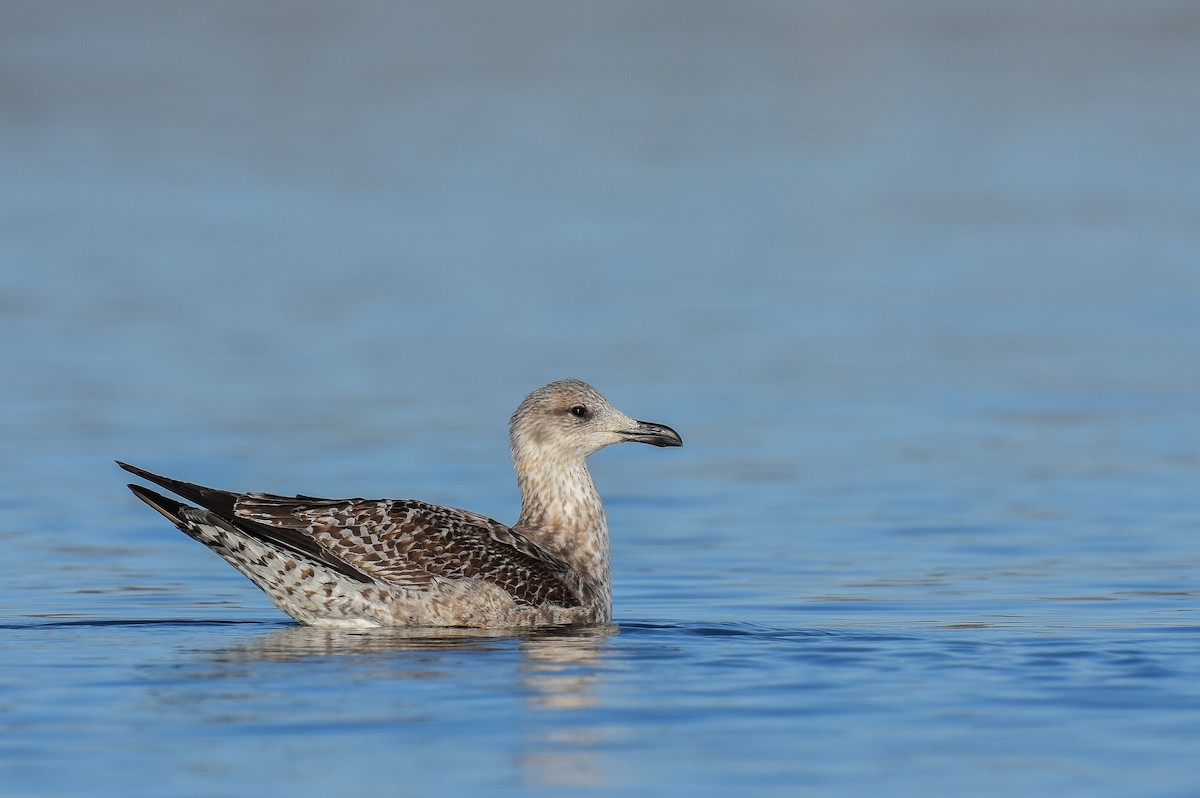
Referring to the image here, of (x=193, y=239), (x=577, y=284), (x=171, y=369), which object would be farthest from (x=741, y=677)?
(x=193, y=239)

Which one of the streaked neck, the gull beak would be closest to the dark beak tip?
the gull beak

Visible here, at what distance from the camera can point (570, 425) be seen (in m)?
14.6

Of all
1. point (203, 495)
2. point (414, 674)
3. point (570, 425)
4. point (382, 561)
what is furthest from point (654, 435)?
point (414, 674)

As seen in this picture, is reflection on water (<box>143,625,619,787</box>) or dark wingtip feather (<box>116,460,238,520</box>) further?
dark wingtip feather (<box>116,460,238,520</box>)

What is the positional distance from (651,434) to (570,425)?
50cm

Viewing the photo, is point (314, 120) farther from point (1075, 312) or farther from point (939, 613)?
point (939, 613)

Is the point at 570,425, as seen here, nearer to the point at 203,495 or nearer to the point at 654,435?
the point at 654,435

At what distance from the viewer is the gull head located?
47.8 feet

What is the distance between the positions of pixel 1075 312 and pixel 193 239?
11953 millimetres

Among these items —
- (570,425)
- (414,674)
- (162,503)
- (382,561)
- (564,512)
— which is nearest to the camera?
(414,674)

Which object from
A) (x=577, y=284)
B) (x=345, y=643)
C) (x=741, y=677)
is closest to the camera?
(x=741, y=677)

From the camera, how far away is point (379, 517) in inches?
532

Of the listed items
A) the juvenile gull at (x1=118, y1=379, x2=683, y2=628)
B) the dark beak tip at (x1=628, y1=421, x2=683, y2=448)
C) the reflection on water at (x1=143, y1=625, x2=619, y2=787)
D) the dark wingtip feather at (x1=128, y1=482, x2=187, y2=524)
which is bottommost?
the reflection on water at (x1=143, y1=625, x2=619, y2=787)

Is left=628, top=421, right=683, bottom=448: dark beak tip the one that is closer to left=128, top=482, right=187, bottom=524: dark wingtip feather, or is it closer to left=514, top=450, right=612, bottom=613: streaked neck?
left=514, top=450, right=612, bottom=613: streaked neck
